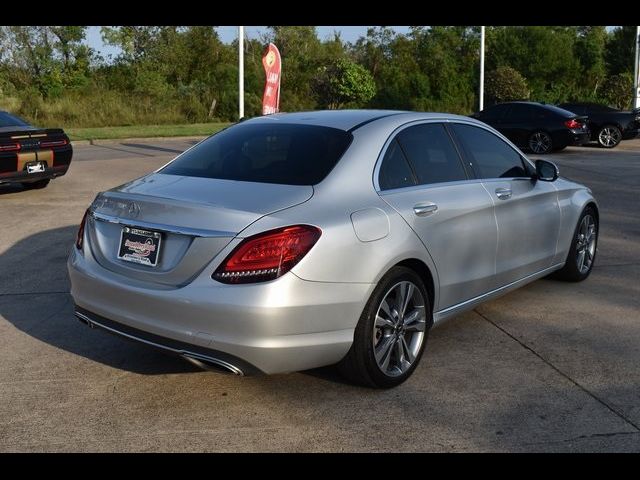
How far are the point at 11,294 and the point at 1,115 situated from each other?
22.6ft

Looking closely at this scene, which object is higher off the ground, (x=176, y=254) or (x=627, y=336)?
(x=176, y=254)

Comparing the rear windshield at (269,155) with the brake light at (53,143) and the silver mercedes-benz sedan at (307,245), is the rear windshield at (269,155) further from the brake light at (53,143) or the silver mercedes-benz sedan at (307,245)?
the brake light at (53,143)

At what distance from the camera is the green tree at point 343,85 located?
130ft

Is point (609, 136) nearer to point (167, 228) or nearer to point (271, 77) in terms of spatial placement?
point (271, 77)

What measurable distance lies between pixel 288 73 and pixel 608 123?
2507 centimetres

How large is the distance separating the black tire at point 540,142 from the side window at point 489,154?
1473 cm

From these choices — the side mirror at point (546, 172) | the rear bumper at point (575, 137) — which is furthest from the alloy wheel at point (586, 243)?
the rear bumper at point (575, 137)

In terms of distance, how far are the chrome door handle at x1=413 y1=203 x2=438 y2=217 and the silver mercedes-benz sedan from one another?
12mm

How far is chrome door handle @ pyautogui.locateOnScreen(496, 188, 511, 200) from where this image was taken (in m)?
5.16

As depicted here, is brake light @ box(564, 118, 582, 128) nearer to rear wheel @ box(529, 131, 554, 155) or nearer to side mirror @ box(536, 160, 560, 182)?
rear wheel @ box(529, 131, 554, 155)

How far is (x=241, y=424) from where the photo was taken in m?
3.79
